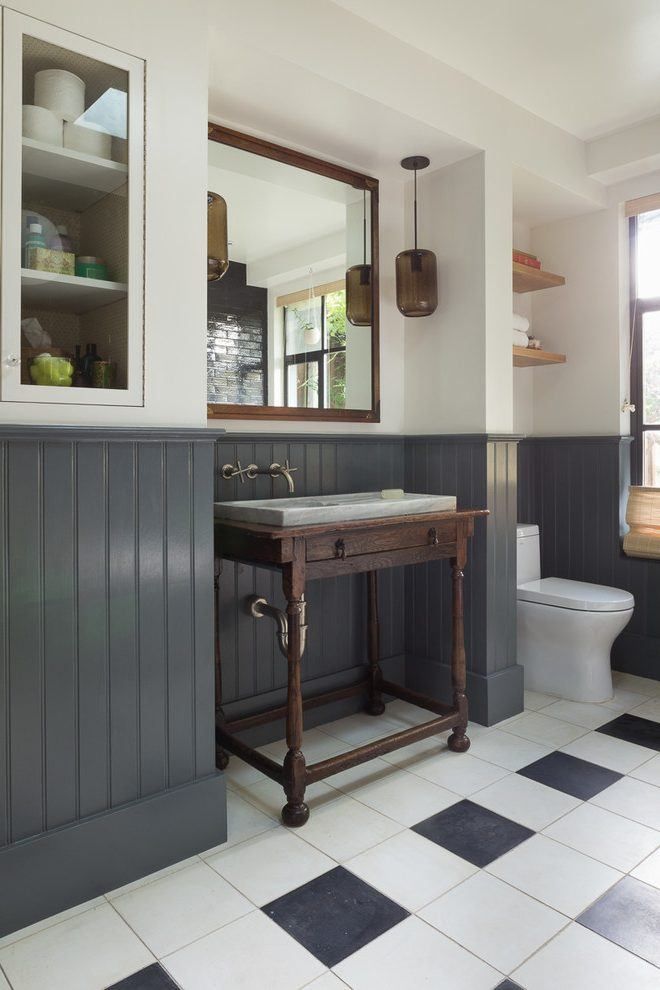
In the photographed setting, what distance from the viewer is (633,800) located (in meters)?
2.19

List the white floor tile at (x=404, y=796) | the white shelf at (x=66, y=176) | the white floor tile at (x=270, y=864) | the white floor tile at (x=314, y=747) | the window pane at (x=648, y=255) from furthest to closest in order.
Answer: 1. the window pane at (x=648, y=255)
2. the white floor tile at (x=314, y=747)
3. the white floor tile at (x=404, y=796)
4. the white floor tile at (x=270, y=864)
5. the white shelf at (x=66, y=176)

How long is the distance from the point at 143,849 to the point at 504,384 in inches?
84.1

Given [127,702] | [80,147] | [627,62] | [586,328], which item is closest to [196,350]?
[80,147]

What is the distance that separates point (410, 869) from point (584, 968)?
0.49 m

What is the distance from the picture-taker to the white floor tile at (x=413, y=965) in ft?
4.72

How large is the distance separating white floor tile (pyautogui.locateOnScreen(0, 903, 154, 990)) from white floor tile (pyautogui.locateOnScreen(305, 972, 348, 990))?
36 centimetres

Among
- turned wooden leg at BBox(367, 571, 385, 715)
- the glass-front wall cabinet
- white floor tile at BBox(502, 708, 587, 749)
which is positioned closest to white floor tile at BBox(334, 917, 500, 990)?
white floor tile at BBox(502, 708, 587, 749)

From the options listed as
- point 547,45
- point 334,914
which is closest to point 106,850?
point 334,914

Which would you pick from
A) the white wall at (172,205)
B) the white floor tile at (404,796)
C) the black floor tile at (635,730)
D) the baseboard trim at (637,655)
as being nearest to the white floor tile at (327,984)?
the white floor tile at (404,796)

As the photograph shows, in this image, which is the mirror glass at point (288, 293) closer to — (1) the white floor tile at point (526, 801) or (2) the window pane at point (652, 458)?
(1) the white floor tile at point (526, 801)

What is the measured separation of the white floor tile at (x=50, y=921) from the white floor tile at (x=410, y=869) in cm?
64

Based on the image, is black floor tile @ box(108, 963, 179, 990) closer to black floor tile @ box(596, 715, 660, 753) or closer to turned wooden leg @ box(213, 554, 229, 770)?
turned wooden leg @ box(213, 554, 229, 770)

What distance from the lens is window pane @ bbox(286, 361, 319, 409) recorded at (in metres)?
2.64

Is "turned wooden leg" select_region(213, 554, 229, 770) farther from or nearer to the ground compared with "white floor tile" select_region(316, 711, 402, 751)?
farther from the ground
